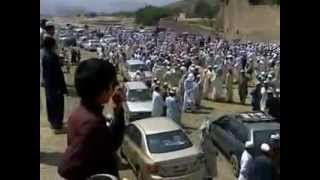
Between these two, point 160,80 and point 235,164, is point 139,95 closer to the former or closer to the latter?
point 160,80

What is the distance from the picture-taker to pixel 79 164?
1.46m

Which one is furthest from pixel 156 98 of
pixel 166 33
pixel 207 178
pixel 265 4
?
pixel 265 4

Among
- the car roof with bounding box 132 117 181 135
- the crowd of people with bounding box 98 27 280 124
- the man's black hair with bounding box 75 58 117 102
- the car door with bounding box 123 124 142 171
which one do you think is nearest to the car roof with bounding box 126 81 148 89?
the crowd of people with bounding box 98 27 280 124

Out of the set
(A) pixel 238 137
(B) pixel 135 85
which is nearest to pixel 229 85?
(B) pixel 135 85

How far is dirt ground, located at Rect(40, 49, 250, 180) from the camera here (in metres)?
3.83

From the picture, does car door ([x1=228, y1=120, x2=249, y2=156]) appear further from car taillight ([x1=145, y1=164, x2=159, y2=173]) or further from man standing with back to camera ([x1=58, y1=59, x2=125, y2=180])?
man standing with back to camera ([x1=58, y1=59, x2=125, y2=180])

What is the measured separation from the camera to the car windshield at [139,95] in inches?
309

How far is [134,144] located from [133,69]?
12.0 feet

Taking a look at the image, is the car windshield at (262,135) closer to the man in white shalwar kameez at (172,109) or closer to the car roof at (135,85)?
the man in white shalwar kameez at (172,109)

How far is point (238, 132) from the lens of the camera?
6.41 m

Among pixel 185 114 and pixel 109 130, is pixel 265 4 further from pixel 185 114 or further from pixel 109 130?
pixel 109 130
